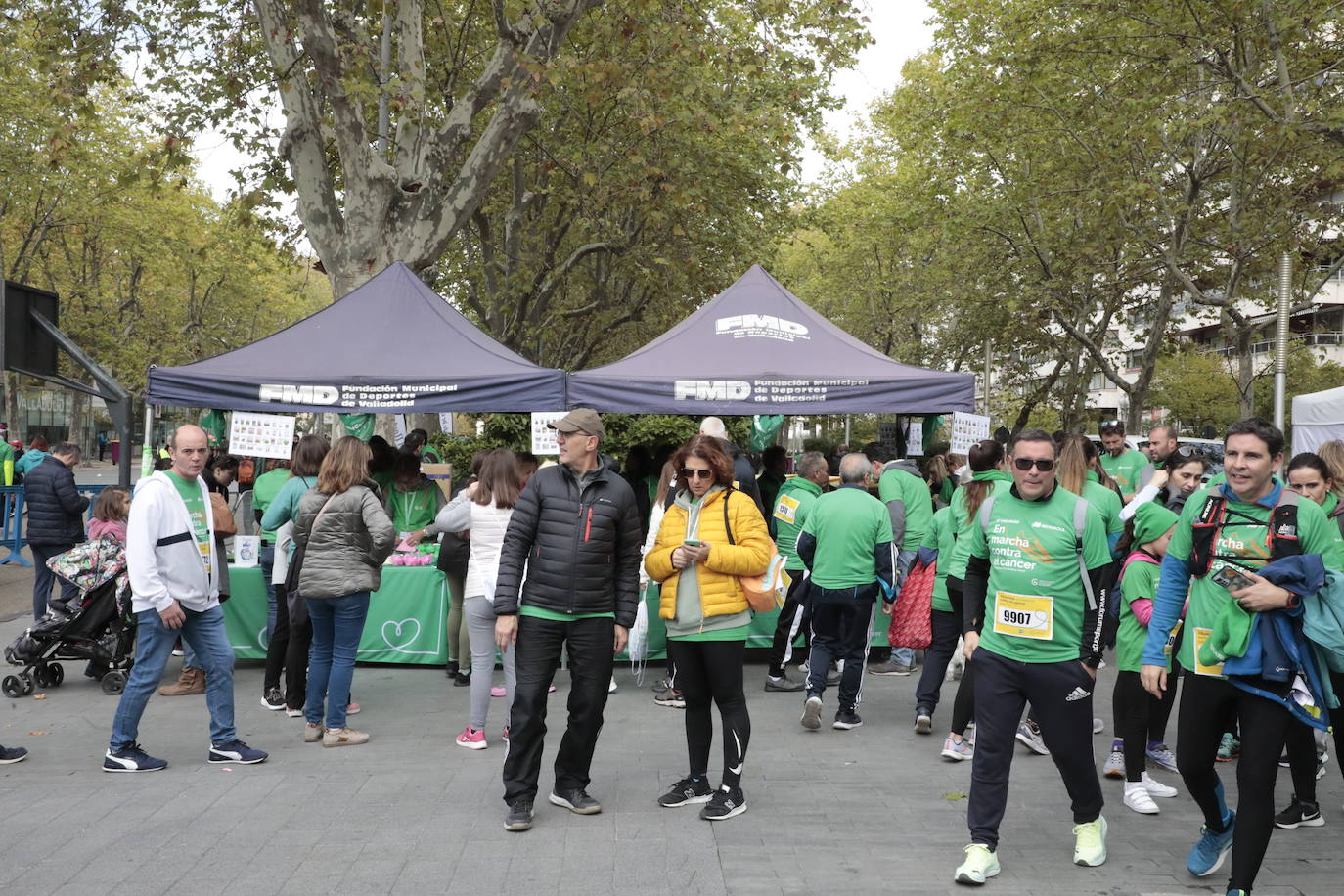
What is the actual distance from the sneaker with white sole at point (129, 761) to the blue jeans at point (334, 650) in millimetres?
867

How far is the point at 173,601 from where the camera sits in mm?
5621

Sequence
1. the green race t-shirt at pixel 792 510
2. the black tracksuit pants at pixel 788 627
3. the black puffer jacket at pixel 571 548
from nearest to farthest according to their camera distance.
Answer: the black puffer jacket at pixel 571 548 → the green race t-shirt at pixel 792 510 → the black tracksuit pants at pixel 788 627

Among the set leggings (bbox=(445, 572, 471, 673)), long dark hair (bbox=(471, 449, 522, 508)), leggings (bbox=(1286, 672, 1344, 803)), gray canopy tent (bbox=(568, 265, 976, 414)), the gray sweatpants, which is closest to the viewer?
leggings (bbox=(1286, 672, 1344, 803))

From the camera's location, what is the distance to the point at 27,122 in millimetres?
24406

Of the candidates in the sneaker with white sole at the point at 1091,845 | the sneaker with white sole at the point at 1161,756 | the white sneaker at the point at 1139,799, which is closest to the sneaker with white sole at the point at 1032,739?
the sneaker with white sole at the point at 1161,756

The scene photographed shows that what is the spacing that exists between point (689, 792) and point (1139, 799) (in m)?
2.17

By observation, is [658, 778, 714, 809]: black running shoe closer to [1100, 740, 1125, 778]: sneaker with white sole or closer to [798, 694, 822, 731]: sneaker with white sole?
[798, 694, 822, 731]: sneaker with white sole

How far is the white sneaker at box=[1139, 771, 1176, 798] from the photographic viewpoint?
549 centimetres

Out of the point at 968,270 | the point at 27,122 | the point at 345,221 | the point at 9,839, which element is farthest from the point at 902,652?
the point at 27,122

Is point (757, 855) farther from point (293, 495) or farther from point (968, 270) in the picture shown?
point (968, 270)

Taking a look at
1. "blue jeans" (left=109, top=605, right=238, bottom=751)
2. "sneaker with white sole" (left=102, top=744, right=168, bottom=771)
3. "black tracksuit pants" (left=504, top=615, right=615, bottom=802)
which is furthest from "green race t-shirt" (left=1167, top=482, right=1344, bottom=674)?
"sneaker with white sole" (left=102, top=744, right=168, bottom=771)

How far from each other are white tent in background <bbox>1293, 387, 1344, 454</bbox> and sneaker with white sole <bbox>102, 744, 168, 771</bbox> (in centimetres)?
1446

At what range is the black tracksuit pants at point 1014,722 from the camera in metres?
4.30

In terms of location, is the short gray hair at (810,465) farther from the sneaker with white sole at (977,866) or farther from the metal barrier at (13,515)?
the metal barrier at (13,515)
